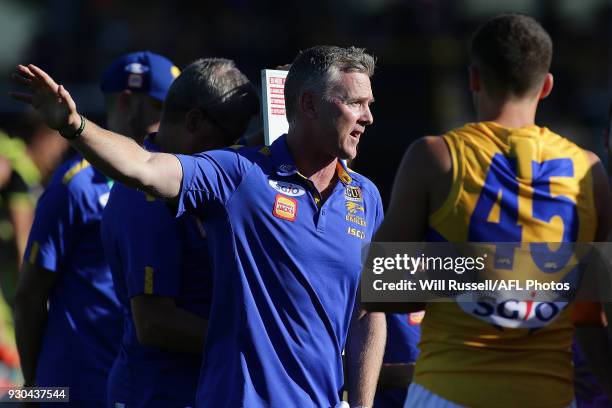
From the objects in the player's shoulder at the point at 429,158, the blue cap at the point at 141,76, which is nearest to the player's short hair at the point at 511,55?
the player's shoulder at the point at 429,158

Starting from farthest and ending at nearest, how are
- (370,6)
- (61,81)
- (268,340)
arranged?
1. (370,6)
2. (61,81)
3. (268,340)

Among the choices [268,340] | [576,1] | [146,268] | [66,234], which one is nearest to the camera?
[268,340]

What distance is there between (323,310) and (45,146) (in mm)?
3464

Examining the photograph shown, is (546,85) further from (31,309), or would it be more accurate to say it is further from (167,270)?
(31,309)

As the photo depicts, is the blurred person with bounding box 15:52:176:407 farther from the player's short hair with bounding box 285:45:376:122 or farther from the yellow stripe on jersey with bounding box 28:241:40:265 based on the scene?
the player's short hair with bounding box 285:45:376:122

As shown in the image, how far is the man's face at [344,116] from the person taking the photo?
12.3ft

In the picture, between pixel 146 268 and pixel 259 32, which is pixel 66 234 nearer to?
pixel 146 268

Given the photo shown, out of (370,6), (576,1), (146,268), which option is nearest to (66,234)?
(146,268)

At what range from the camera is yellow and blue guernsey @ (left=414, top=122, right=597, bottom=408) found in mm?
3186

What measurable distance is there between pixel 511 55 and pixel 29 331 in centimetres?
271

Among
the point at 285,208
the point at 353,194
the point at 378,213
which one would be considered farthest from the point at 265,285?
the point at 378,213

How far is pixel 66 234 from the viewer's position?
4766 mm

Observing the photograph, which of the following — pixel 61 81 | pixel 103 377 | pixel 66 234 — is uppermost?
pixel 66 234
